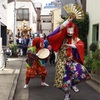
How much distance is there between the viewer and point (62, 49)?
283 inches

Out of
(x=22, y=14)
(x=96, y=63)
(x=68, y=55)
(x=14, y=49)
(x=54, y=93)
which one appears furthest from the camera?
(x=22, y=14)

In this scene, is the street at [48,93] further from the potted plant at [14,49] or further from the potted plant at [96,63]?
the potted plant at [14,49]

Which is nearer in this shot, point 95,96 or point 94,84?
point 95,96

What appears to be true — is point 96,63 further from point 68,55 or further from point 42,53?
point 68,55

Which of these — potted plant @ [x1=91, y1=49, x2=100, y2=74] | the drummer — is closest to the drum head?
the drummer

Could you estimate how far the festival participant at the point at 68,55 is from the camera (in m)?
7.02

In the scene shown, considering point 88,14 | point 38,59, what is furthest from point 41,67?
point 88,14

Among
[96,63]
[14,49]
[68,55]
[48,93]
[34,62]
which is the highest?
[68,55]

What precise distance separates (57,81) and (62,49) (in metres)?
0.75

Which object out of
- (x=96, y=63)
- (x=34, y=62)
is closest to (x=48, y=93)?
(x=34, y=62)

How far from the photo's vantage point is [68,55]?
23.2ft

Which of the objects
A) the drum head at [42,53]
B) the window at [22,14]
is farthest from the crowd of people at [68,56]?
the window at [22,14]

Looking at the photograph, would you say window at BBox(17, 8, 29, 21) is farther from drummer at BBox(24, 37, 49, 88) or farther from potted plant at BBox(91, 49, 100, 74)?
drummer at BBox(24, 37, 49, 88)

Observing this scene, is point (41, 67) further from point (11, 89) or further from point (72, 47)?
point (72, 47)
